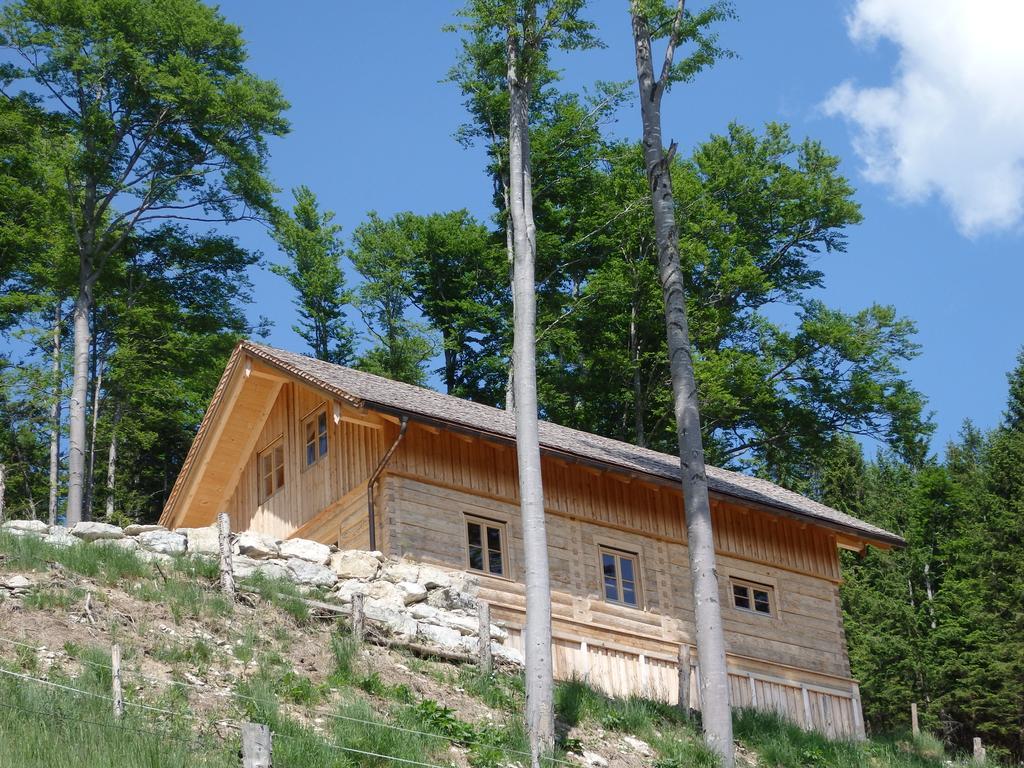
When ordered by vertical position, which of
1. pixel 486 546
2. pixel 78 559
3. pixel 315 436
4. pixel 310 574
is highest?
pixel 315 436

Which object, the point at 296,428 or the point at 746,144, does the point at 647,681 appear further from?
Answer: the point at 746,144

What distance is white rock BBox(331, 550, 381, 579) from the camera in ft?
72.4

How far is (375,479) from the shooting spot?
24.6 meters

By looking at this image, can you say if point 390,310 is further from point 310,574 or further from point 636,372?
point 310,574

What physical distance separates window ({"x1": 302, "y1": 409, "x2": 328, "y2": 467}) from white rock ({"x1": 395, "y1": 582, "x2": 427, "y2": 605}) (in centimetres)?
606

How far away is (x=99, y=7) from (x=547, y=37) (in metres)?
19.0

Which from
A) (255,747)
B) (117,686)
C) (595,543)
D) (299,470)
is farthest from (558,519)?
(255,747)

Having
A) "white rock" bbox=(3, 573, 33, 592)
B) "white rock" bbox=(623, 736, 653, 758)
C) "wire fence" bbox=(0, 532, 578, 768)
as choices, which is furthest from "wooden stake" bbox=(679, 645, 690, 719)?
"white rock" bbox=(3, 573, 33, 592)

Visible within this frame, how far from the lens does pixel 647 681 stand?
82.6 feet

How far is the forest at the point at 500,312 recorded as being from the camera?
37.9 meters

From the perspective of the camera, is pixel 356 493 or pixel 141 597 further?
pixel 356 493

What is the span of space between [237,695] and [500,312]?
29103mm

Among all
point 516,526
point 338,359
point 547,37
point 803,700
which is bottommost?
point 803,700

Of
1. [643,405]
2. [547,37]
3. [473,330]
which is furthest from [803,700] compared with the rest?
[473,330]
